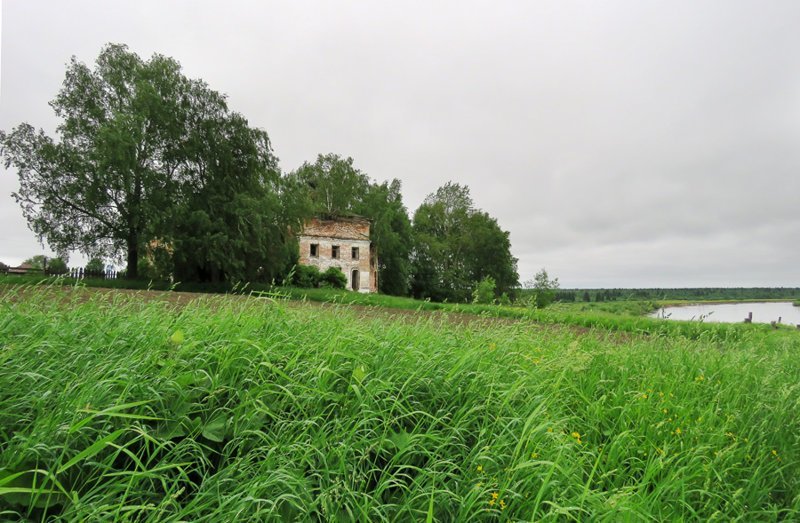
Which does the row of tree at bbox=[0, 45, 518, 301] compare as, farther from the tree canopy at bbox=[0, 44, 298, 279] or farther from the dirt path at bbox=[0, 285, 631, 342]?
the dirt path at bbox=[0, 285, 631, 342]

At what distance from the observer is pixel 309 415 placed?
2.38 meters

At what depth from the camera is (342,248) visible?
36.0 meters

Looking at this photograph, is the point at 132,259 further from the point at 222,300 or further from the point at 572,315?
the point at 572,315

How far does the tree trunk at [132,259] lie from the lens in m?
20.8

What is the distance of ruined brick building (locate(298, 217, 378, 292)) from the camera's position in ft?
116

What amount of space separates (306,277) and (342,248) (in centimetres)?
719

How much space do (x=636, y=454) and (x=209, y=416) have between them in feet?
9.39

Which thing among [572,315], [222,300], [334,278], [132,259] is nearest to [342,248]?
[334,278]

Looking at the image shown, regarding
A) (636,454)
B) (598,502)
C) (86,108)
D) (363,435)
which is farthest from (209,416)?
(86,108)

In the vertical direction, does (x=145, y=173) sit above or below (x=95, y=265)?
above

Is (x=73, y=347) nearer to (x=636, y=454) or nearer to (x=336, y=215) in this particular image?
(x=636, y=454)

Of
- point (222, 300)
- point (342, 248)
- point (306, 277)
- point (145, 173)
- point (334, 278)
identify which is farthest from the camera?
point (342, 248)

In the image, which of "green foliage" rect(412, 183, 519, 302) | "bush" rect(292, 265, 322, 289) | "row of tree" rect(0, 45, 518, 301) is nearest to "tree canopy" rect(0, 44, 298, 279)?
"row of tree" rect(0, 45, 518, 301)

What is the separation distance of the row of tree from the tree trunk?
6cm
